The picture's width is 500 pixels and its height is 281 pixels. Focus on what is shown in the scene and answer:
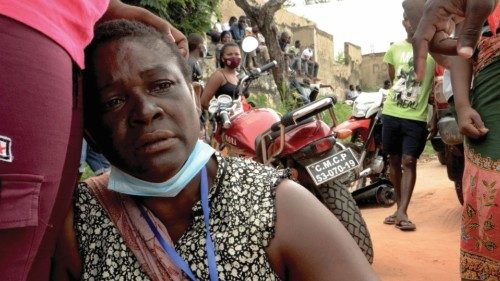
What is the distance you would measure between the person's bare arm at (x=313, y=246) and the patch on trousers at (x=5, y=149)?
62 cm

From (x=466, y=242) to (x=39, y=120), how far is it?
6.13 ft

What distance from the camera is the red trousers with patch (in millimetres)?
971

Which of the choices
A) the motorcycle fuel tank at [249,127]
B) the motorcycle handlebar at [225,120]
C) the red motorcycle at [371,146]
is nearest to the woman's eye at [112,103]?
the motorcycle fuel tank at [249,127]

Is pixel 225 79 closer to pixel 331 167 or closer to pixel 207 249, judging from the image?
pixel 331 167

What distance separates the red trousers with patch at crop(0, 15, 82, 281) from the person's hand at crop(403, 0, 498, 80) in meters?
0.82

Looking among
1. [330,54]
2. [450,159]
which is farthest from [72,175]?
[330,54]

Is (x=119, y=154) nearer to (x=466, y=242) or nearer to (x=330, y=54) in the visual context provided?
(x=466, y=242)

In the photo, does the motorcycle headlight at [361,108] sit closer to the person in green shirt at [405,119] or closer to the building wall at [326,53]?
the person in green shirt at [405,119]

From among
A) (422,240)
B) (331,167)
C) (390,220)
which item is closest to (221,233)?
(331,167)

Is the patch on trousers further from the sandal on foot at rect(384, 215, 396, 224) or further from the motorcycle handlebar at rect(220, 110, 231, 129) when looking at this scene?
the sandal on foot at rect(384, 215, 396, 224)

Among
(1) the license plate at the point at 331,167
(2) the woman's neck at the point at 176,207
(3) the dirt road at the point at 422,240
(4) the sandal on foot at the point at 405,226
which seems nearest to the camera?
(2) the woman's neck at the point at 176,207

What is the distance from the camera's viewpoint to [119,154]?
135 cm

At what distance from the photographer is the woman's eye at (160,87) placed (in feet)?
4.48

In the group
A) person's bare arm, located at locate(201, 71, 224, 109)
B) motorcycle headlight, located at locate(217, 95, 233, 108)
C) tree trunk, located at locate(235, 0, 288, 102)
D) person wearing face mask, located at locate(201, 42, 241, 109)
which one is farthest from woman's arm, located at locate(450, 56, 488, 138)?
tree trunk, located at locate(235, 0, 288, 102)
